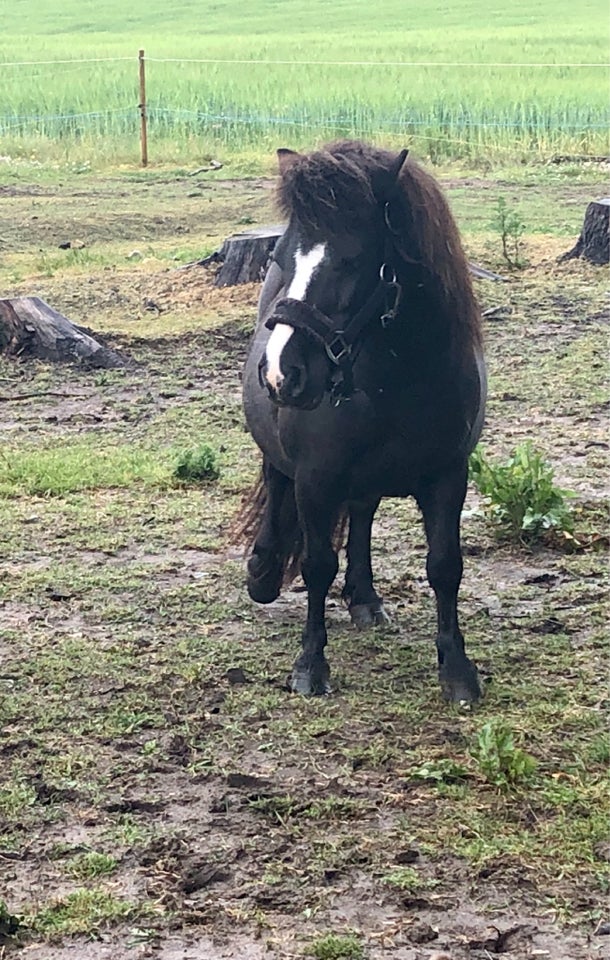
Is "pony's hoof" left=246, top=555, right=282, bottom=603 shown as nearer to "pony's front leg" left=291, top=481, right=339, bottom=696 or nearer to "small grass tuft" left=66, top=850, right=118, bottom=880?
"pony's front leg" left=291, top=481, right=339, bottom=696

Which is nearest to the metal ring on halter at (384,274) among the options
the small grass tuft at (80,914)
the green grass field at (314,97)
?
the small grass tuft at (80,914)

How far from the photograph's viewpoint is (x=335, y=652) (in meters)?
4.88

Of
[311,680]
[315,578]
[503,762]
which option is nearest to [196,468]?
[315,578]

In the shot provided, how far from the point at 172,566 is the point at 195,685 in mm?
1243

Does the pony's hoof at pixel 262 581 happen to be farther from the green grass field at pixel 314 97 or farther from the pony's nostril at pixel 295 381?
the green grass field at pixel 314 97

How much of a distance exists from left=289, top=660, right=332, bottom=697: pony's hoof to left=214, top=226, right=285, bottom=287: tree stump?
6.48m

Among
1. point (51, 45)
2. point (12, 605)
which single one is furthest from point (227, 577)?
point (51, 45)

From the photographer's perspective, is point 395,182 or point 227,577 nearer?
point 395,182

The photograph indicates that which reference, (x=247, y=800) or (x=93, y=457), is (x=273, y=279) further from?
(x=93, y=457)

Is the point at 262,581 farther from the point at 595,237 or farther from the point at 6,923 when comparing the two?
the point at 595,237

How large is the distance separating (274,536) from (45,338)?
4.45 meters

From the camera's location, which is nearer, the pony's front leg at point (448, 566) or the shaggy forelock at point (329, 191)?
the shaggy forelock at point (329, 191)

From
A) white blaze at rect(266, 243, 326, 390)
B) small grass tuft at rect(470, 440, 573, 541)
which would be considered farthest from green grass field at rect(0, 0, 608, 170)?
white blaze at rect(266, 243, 326, 390)

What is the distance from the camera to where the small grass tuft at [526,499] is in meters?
5.80
